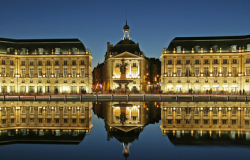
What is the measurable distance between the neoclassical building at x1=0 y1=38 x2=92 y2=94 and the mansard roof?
2954 centimetres

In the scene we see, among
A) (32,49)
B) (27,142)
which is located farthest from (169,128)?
(32,49)

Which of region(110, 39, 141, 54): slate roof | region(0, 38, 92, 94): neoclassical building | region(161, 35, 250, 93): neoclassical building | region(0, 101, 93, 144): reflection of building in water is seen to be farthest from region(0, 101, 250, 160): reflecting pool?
region(110, 39, 141, 54): slate roof

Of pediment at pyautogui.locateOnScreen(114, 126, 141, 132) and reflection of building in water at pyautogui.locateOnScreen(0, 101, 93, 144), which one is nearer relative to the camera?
reflection of building in water at pyautogui.locateOnScreen(0, 101, 93, 144)

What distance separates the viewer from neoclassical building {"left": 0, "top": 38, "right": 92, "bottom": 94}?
7851cm

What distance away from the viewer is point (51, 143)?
1312 cm

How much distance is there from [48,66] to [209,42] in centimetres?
5253

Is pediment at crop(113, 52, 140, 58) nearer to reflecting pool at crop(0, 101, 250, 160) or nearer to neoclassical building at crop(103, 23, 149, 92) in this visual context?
neoclassical building at crop(103, 23, 149, 92)

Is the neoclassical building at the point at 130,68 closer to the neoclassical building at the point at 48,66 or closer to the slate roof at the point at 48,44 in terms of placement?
the neoclassical building at the point at 48,66

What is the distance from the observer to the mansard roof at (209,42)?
78.9 metres

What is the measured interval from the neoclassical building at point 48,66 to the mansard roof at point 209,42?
96.9ft

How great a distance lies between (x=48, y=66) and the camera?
7994 centimetres

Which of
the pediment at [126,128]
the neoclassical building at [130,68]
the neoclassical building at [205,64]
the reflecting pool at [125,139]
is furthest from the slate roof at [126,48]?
the pediment at [126,128]

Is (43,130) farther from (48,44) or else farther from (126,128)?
(48,44)

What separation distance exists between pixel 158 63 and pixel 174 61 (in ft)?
167
